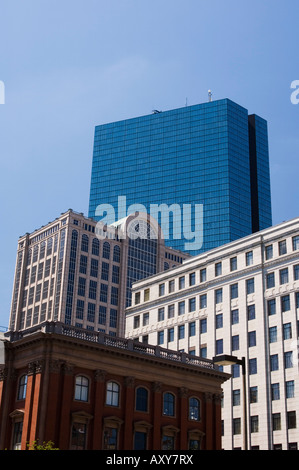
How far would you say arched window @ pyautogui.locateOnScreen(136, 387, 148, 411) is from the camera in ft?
200

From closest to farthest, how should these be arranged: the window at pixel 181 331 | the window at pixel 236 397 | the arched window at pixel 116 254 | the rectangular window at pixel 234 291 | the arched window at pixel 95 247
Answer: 1. the window at pixel 236 397
2. the rectangular window at pixel 234 291
3. the window at pixel 181 331
4. the arched window at pixel 95 247
5. the arched window at pixel 116 254

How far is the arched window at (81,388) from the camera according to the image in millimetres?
56812

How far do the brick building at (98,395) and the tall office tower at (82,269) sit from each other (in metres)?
82.0

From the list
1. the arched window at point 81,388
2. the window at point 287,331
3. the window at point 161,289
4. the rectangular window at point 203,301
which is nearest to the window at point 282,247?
the window at point 287,331

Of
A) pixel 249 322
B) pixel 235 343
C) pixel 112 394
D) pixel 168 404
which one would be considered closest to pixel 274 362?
pixel 249 322

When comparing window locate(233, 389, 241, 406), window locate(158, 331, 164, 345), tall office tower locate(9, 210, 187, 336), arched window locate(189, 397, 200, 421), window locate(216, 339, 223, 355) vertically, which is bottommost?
arched window locate(189, 397, 200, 421)

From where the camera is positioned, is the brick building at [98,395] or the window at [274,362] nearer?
the brick building at [98,395]

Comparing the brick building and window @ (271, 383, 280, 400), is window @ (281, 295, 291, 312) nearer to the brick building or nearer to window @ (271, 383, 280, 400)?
window @ (271, 383, 280, 400)

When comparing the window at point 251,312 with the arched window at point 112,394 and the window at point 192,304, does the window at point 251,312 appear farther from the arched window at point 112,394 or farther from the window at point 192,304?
the arched window at point 112,394

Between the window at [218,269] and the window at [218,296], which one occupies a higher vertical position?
the window at [218,269]

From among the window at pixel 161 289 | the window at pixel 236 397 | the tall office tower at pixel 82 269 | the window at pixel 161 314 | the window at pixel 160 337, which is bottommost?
the window at pixel 236 397

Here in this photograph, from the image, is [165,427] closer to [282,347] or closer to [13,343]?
[13,343]

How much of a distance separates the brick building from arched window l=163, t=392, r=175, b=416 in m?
0.10

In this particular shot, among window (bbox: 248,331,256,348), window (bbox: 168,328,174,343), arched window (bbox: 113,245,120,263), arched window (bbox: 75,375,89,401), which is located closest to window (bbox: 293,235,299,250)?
window (bbox: 248,331,256,348)
